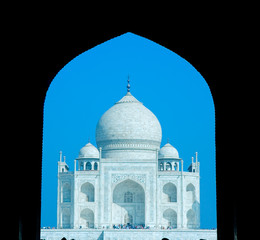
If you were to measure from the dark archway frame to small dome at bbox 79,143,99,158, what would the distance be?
26.3 meters

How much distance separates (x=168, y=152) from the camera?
111 feet

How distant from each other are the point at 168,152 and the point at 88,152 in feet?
14.4

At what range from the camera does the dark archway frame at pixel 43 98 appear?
19.5 ft

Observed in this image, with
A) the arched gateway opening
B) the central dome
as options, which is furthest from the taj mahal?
the central dome

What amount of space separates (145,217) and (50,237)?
16.5 ft

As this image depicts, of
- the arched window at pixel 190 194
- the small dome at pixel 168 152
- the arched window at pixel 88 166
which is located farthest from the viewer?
the small dome at pixel 168 152

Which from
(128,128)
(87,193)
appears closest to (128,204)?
(87,193)

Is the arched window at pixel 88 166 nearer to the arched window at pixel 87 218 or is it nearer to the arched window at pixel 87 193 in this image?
the arched window at pixel 87 193

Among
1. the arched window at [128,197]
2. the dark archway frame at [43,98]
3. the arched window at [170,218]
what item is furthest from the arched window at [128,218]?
the dark archway frame at [43,98]

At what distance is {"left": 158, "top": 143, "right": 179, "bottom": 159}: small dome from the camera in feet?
111

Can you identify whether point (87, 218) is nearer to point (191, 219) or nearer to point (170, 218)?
point (170, 218)

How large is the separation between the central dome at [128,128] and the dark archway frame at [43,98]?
26459 millimetres

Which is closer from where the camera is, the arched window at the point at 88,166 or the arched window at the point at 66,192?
the arched window at the point at 66,192
